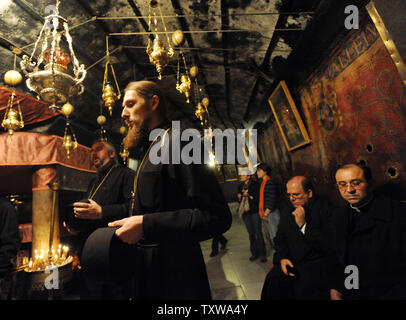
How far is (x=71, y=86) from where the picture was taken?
2.54m

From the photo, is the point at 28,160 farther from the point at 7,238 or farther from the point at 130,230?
the point at 130,230

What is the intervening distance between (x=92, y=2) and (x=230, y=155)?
514 inches

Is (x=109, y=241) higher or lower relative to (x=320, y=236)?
higher

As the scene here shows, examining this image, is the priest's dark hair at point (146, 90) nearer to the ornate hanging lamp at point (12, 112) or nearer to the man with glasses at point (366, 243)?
the man with glasses at point (366, 243)

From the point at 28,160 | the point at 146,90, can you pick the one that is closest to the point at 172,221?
the point at 146,90

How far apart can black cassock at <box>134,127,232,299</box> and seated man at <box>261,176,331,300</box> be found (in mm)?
1754

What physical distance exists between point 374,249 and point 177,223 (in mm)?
2126

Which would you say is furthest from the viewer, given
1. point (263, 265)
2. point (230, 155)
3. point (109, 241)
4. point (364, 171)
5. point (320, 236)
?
point (230, 155)

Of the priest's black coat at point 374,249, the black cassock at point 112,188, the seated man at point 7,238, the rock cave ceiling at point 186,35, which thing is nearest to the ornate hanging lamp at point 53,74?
the rock cave ceiling at point 186,35

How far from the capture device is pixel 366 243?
1.97 m

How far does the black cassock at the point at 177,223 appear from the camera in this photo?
0.97 meters

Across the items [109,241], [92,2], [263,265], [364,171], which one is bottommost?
[263,265]
